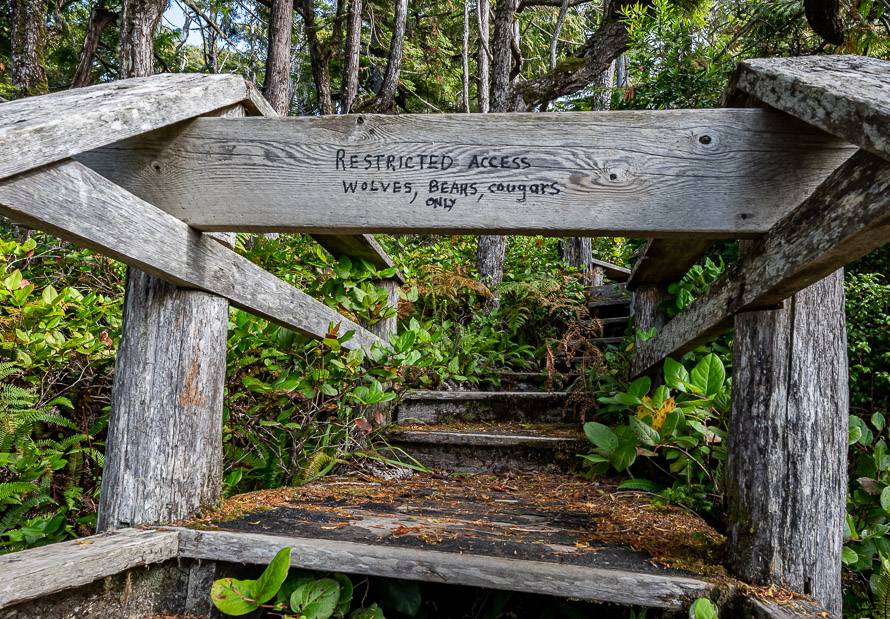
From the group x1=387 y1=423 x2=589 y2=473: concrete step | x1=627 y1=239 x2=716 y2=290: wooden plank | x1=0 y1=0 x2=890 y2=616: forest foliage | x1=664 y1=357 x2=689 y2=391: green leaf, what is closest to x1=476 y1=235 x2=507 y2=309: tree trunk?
x1=0 y1=0 x2=890 y2=616: forest foliage

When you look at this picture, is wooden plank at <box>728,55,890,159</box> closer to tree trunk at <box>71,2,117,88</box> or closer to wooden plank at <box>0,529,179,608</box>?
wooden plank at <box>0,529,179,608</box>

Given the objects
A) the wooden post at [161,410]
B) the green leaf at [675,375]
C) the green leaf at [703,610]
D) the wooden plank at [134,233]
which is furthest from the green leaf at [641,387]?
the wooden post at [161,410]

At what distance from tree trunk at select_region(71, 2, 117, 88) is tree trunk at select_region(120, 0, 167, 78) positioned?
3220 millimetres

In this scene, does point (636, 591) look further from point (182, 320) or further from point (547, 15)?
point (547, 15)

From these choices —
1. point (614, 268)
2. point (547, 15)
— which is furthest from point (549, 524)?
point (547, 15)

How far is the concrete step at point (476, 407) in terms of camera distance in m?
3.82

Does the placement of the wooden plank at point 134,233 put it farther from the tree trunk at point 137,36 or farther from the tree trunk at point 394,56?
the tree trunk at point 394,56

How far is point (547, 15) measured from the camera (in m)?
12.5

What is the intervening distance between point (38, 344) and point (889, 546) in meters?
3.56

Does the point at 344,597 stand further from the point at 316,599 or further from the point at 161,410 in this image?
the point at 161,410

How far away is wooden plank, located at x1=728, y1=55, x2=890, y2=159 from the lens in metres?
1.02

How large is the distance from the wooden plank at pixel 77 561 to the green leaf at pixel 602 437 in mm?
1765

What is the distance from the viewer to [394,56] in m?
7.77

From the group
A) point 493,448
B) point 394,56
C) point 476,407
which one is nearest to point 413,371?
point 476,407
